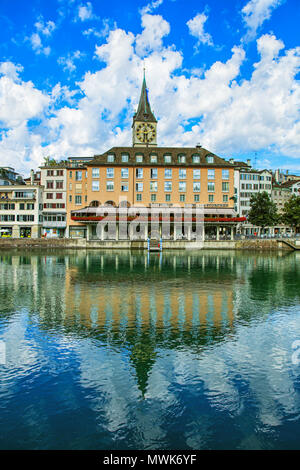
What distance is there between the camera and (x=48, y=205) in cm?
9188

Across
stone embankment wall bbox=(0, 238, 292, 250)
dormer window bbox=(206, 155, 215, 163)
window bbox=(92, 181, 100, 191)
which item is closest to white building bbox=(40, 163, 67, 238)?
window bbox=(92, 181, 100, 191)

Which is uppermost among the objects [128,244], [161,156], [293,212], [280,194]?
[161,156]

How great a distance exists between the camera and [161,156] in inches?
3381

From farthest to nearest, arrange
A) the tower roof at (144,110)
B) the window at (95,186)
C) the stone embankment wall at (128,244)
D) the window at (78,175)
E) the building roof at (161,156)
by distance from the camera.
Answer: the tower roof at (144,110) < the window at (78,175) < the building roof at (161,156) < the window at (95,186) < the stone embankment wall at (128,244)

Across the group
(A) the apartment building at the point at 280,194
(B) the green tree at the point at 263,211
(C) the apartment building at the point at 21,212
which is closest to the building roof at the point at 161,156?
(B) the green tree at the point at 263,211

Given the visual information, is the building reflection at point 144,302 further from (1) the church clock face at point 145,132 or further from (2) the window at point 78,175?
(1) the church clock face at point 145,132

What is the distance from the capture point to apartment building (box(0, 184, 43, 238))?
91062mm

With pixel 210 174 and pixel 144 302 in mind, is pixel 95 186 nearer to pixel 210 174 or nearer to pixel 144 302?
pixel 210 174

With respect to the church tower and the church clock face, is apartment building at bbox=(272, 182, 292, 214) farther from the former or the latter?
the church clock face

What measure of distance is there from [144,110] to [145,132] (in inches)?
342

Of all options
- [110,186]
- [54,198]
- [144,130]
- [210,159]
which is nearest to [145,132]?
[144,130]

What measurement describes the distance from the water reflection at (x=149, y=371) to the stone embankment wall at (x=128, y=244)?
48.4 m

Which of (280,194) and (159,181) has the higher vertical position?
(280,194)

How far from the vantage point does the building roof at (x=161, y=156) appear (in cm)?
8431
